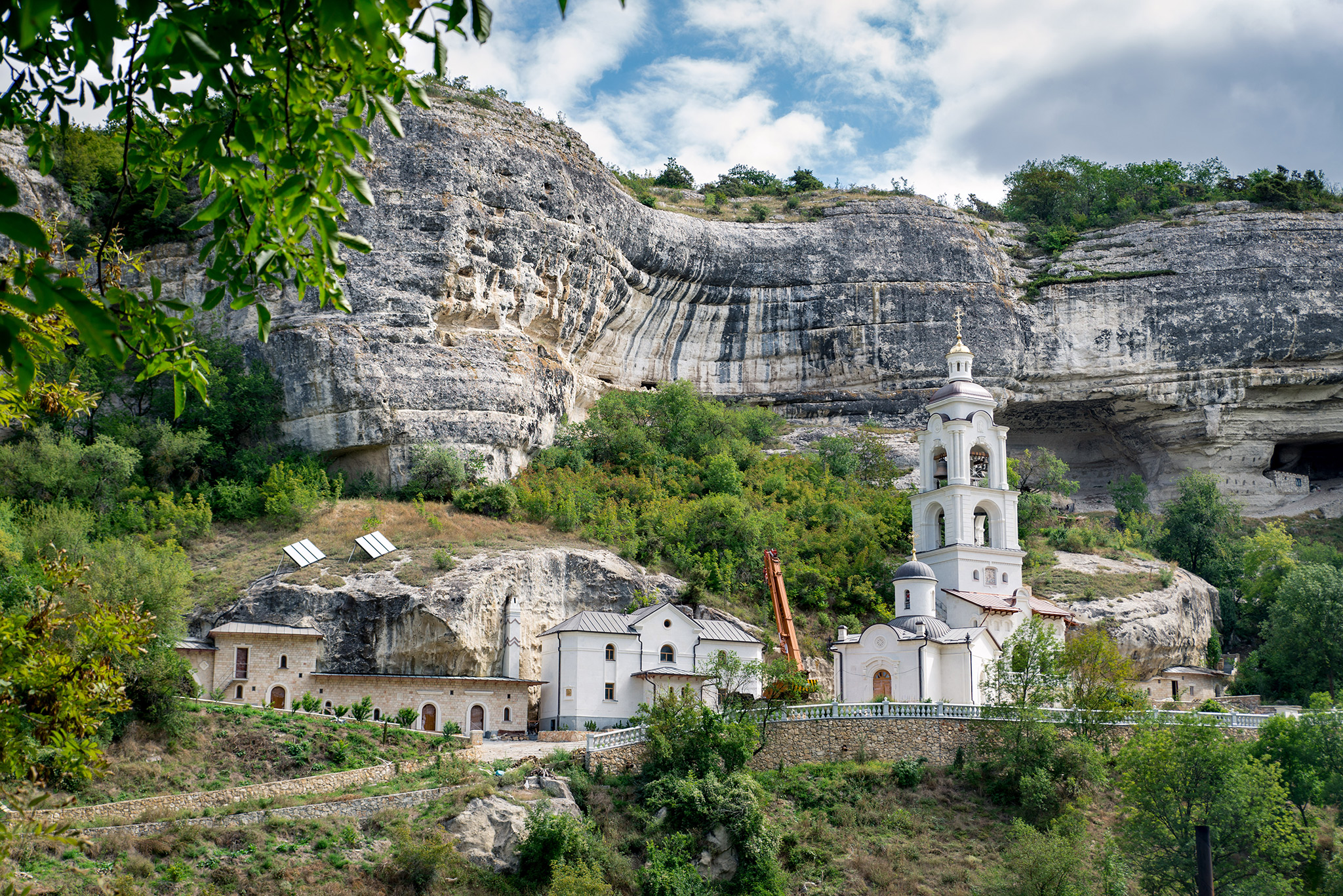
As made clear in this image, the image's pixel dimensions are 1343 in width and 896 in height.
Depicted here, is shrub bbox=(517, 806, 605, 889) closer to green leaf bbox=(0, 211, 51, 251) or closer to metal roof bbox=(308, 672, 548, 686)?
metal roof bbox=(308, 672, 548, 686)

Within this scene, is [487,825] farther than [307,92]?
Yes

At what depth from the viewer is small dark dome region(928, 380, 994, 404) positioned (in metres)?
39.9

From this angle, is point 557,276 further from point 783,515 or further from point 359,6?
point 359,6

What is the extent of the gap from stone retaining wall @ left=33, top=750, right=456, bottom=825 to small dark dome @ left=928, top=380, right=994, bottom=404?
22.0 meters

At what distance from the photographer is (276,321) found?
139ft

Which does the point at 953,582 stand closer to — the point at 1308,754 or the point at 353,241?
the point at 1308,754

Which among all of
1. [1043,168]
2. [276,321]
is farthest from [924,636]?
[1043,168]

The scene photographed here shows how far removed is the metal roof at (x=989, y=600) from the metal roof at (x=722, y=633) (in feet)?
23.9

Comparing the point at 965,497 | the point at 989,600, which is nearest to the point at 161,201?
the point at 989,600

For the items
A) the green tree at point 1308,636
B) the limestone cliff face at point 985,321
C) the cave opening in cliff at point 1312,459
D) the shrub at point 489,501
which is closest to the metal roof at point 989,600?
the green tree at point 1308,636

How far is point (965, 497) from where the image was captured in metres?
38.9

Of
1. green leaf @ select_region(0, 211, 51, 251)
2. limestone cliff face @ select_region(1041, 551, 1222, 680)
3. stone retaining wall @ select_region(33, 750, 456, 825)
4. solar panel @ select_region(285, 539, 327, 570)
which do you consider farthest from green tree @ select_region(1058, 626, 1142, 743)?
green leaf @ select_region(0, 211, 51, 251)

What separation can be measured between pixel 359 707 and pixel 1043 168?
194 feet

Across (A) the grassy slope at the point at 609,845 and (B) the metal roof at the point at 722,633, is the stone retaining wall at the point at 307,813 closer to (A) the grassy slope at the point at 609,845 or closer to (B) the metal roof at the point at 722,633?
(A) the grassy slope at the point at 609,845
